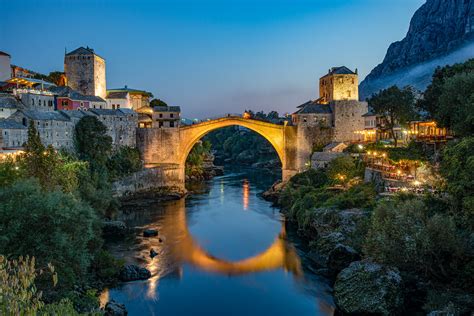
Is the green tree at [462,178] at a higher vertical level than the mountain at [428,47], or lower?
lower

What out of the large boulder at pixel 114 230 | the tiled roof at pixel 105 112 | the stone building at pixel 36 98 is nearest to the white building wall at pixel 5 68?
the stone building at pixel 36 98

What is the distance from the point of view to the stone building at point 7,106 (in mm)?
36750

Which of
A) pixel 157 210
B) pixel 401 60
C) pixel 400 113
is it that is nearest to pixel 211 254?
pixel 157 210

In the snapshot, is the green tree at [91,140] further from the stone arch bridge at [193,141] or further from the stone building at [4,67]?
the stone building at [4,67]

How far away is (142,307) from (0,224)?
21.5 feet

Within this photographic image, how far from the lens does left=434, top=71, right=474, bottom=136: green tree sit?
22703 mm

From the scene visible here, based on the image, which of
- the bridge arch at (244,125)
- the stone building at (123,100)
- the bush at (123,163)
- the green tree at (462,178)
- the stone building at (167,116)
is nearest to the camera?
A: the green tree at (462,178)

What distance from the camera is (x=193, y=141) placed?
157 ft

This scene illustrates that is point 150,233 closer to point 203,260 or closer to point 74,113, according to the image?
point 203,260

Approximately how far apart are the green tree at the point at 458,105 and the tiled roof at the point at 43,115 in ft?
97.2

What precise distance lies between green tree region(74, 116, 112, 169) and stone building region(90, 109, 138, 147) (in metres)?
3.93

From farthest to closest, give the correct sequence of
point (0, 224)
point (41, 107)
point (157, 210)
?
point (41, 107) → point (157, 210) → point (0, 224)

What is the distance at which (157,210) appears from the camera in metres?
36.8

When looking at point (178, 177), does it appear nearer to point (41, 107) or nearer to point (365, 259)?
point (41, 107)
